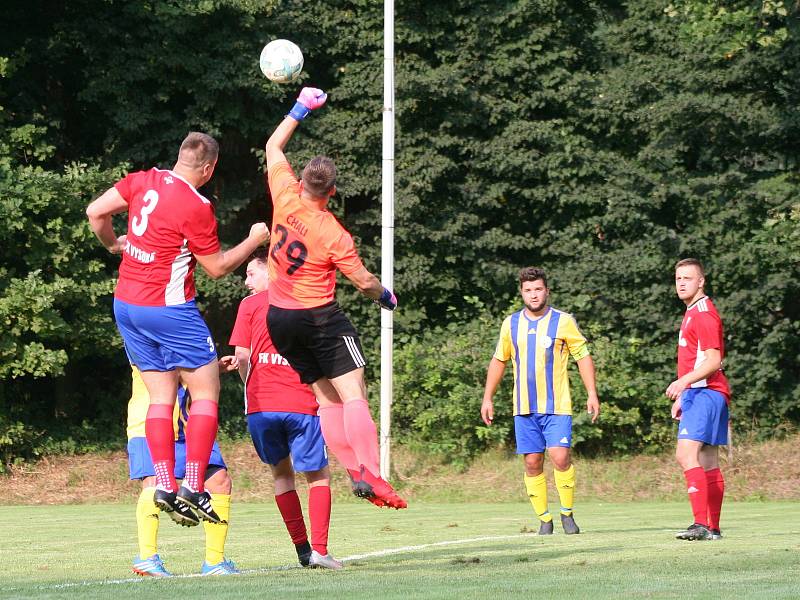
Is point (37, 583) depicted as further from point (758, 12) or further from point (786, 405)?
point (758, 12)

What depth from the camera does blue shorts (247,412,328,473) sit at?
8.13 meters

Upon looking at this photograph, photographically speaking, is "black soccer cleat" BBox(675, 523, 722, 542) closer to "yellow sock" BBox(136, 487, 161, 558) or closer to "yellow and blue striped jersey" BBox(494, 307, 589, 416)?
"yellow and blue striped jersey" BBox(494, 307, 589, 416)

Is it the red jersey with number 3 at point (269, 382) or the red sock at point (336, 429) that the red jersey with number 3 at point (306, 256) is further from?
the red sock at point (336, 429)

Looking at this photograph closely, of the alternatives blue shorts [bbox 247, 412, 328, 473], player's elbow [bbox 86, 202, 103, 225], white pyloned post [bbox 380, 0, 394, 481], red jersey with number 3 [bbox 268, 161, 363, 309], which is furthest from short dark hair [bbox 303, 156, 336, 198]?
white pyloned post [bbox 380, 0, 394, 481]

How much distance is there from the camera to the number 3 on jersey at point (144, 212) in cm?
739

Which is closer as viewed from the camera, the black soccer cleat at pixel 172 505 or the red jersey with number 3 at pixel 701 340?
the black soccer cleat at pixel 172 505

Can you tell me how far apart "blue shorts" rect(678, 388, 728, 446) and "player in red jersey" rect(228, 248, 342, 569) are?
342 centimetres

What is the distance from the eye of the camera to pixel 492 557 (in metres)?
8.59

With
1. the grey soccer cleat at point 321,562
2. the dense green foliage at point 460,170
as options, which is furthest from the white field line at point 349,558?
the dense green foliage at point 460,170

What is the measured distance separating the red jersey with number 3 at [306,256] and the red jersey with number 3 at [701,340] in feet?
12.3

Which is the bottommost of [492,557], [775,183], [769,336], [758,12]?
[492,557]

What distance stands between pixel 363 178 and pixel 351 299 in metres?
2.42

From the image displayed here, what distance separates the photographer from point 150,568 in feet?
25.2

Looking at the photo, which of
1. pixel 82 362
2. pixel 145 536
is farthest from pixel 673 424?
pixel 145 536
